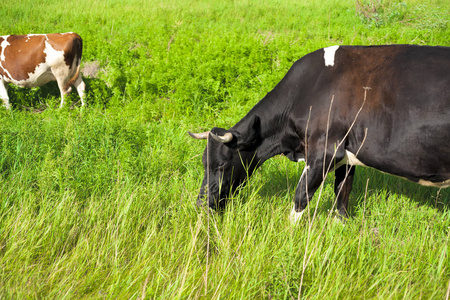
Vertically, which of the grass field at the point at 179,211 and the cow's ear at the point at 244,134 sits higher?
the cow's ear at the point at 244,134

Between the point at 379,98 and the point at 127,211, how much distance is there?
94.8 inches

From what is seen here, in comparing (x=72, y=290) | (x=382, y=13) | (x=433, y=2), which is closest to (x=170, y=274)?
(x=72, y=290)

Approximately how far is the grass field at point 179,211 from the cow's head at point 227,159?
0.25 metres

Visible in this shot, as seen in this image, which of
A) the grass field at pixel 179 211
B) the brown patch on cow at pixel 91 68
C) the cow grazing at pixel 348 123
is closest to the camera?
the grass field at pixel 179 211

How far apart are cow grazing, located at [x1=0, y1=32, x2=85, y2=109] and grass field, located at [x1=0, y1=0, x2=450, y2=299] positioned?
372mm

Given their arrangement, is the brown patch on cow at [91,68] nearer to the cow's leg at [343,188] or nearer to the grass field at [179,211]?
the grass field at [179,211]

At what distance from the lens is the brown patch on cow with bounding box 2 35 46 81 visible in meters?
8.33

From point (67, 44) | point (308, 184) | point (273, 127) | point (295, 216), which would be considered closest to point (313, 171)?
point (308, 184)

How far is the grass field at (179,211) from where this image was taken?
120 inches

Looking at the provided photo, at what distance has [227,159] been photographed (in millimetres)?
4531

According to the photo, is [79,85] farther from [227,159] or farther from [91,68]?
[227,159]

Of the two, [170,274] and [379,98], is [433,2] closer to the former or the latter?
[379,98]

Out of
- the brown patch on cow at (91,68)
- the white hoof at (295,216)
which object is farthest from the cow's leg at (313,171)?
the brown patch on cow at (91,68)

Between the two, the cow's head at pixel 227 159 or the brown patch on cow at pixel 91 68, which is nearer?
the cow's head at pixel 227 159
